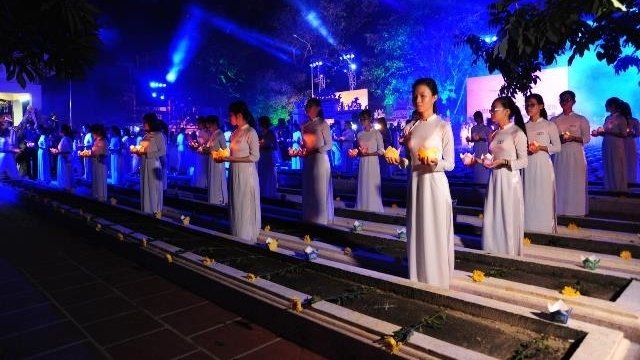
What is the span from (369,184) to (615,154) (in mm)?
5499

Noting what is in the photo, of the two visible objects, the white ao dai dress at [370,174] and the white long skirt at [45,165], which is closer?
the white ao dai dress at [370,174]

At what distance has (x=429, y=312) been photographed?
156 inches

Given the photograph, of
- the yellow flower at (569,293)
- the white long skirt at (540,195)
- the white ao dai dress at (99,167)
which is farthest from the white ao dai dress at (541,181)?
the white ao dai dress at (99,167)

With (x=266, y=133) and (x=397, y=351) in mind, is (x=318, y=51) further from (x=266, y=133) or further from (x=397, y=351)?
(x=397, y=351)

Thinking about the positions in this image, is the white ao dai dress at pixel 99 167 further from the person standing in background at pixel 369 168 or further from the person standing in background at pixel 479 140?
the person standing in background at pixel 479 140

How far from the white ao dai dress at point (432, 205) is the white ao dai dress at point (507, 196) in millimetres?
1358

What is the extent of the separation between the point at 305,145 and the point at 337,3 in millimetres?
25942

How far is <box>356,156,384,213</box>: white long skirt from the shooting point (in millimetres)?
8852

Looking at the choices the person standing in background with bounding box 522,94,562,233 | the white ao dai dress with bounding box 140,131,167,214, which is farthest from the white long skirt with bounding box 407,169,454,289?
the white ao dai dress with bounding box 140,131,167,214

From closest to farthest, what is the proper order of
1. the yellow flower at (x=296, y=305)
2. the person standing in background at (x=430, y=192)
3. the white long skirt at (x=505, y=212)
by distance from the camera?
the yellow flower at (x=296, y=305)
the person standing in background at (x=430, y=192)
the white long skirt at (x=505, y=212)

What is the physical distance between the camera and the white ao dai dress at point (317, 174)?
Answer: 7.48 metres

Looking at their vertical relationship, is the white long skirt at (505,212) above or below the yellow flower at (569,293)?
above

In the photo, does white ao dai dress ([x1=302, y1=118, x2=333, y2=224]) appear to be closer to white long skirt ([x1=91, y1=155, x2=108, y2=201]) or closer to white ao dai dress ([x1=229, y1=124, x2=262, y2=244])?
white ao dai dress ([x1=229, y1=124, x2=262, y2=244])

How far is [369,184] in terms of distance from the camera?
8.90 meters
